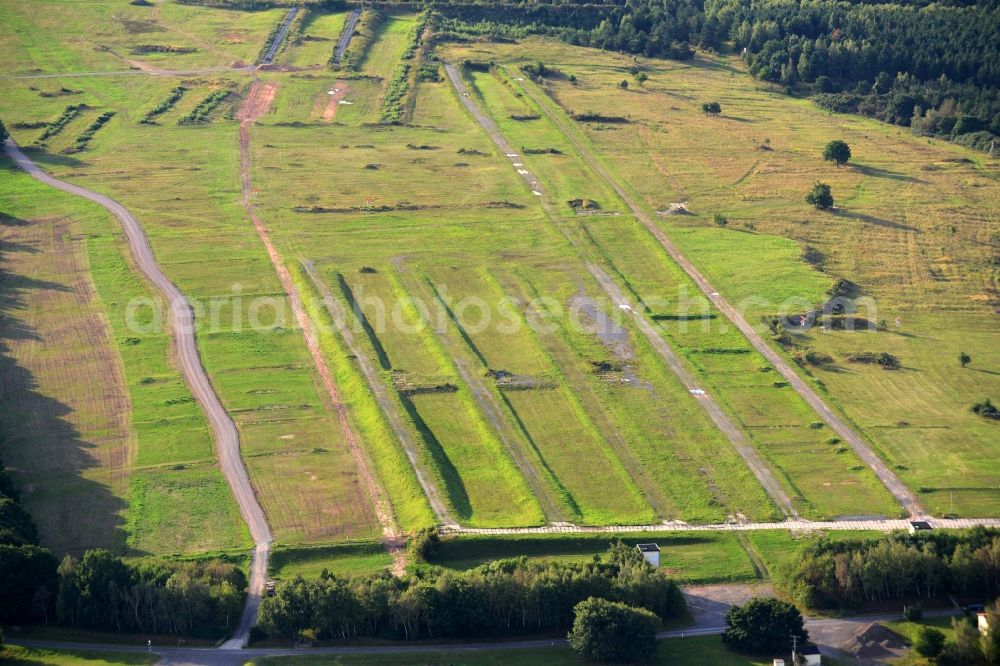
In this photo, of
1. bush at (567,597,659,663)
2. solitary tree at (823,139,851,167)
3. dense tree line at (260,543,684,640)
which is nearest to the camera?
bush at (567,597,659,663)

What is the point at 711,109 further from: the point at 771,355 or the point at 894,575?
the point at 894,575

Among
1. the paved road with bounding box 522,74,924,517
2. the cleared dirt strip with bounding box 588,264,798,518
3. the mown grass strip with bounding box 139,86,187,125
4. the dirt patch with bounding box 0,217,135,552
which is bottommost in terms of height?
the dirt patch with bounding box 0,217,135,552

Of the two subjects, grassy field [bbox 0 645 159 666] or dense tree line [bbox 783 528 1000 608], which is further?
dense tree line [bbox 783 528 1000 608]

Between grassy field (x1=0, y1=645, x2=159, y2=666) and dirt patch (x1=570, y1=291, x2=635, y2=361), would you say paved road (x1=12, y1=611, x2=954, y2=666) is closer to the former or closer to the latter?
grassy field (x1=0, y1=645, x2=159, y2=666)

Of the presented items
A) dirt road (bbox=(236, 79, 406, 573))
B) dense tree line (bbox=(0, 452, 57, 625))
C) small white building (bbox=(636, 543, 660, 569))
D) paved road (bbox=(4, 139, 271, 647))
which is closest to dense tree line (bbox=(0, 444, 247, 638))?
dense tree line (bbox=(0, 452, 57, 625))

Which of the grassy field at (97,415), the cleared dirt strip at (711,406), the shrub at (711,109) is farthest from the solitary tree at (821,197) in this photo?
the grassy field at (97,415)

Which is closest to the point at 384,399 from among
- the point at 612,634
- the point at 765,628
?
the point at 612,634

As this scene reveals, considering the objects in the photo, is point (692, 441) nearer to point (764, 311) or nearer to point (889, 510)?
point (889, 510)

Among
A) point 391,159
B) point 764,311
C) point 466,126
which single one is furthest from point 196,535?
point 466,126
